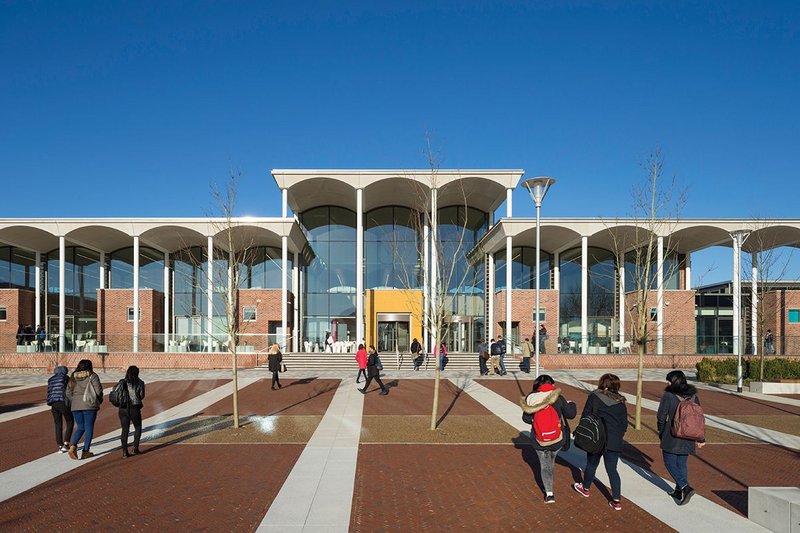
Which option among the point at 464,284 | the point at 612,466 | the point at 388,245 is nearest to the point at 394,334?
the point at 464,284

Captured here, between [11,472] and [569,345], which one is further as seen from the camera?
[569,345]

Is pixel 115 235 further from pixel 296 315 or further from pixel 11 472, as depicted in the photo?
pixel 11 472

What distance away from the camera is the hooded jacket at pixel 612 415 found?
6.61m

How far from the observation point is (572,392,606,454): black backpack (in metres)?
6.61

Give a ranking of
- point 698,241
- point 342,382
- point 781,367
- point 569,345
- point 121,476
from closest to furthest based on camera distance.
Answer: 1. point 121,476
2. point 781,367
3. point 342,382
4. point 569,345
5. point 698,241

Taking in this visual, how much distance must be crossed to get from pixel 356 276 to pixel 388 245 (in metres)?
3.05

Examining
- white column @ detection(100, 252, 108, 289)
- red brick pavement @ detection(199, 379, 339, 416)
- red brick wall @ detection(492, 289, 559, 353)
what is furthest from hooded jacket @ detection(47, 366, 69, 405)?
white column @ detection(100, 252, 108, 289)

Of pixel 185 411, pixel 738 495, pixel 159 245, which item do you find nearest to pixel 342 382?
pixel 185 411

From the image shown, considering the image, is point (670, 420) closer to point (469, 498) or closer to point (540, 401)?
point (540, 401)

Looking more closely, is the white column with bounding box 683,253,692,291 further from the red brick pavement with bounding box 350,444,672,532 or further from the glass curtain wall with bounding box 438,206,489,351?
the red brick pavement with bounding box 350,444,672,532

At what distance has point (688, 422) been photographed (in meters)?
6.63

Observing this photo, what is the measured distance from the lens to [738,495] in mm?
7422

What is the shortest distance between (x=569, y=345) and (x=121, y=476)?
1018 inches

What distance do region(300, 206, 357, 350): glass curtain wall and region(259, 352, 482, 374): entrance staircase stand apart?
785 centimetres
